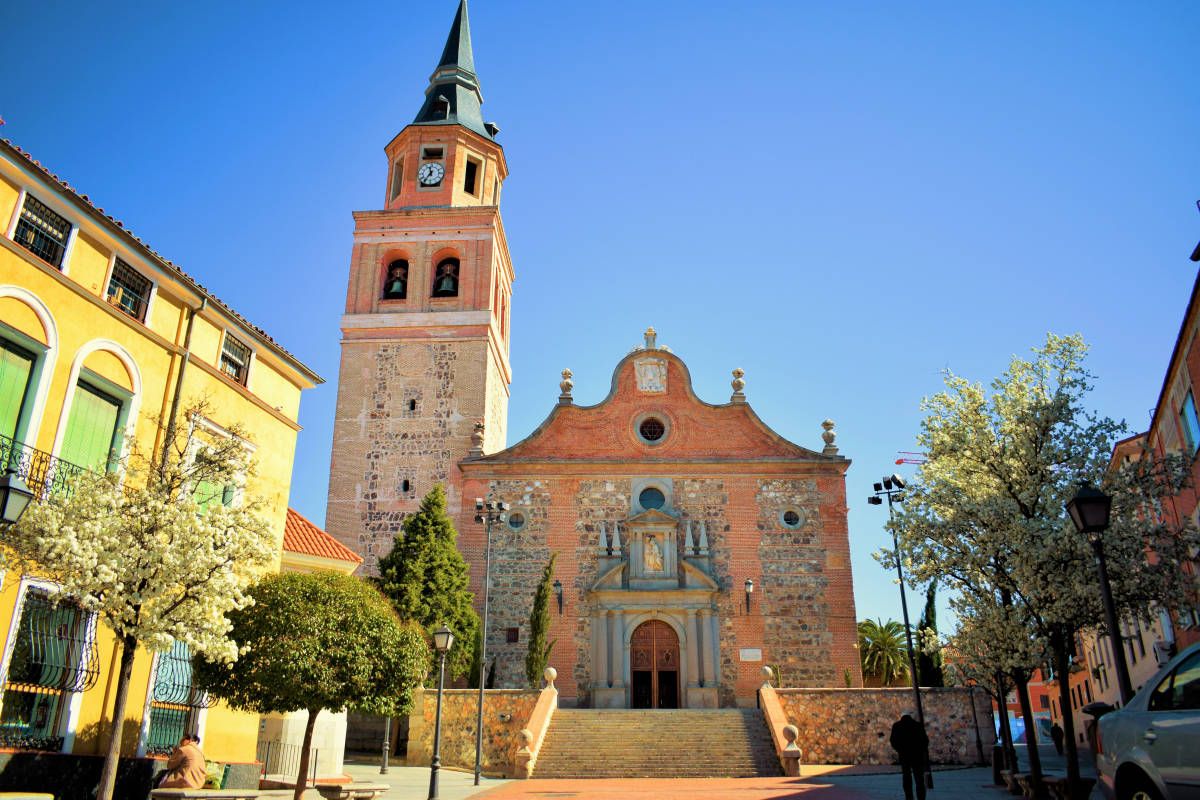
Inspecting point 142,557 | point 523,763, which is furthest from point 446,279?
point 142,557

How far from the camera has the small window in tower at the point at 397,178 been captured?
112ft

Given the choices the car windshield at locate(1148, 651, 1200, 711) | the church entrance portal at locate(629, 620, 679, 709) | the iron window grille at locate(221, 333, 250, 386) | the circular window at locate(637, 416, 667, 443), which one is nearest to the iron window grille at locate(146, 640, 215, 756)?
Result: the iron window grille at locate(221, 333, 250, 386)

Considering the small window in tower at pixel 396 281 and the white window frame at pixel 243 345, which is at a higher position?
the small window in tower at pixel 396 281

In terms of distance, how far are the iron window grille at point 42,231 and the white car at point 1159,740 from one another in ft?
43.6

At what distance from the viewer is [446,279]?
1276 inches

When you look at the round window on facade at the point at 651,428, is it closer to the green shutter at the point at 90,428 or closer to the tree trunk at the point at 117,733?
the green shutter at the point at 90,428

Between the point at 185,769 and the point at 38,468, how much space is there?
14.0ft

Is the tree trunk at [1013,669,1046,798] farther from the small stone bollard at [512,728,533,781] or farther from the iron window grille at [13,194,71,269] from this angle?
the iron window grille at [13,194,71,269]

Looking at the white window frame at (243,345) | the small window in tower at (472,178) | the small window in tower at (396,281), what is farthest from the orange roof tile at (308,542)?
the small window in tower at (472,178)

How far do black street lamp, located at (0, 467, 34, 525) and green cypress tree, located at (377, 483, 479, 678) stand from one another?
54.3 ft

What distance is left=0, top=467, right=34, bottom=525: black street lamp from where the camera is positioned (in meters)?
7.70

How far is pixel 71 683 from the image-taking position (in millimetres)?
11586

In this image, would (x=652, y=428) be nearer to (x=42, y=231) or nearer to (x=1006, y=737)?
(x=1006, y=737)

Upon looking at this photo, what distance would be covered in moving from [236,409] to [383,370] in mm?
15885
